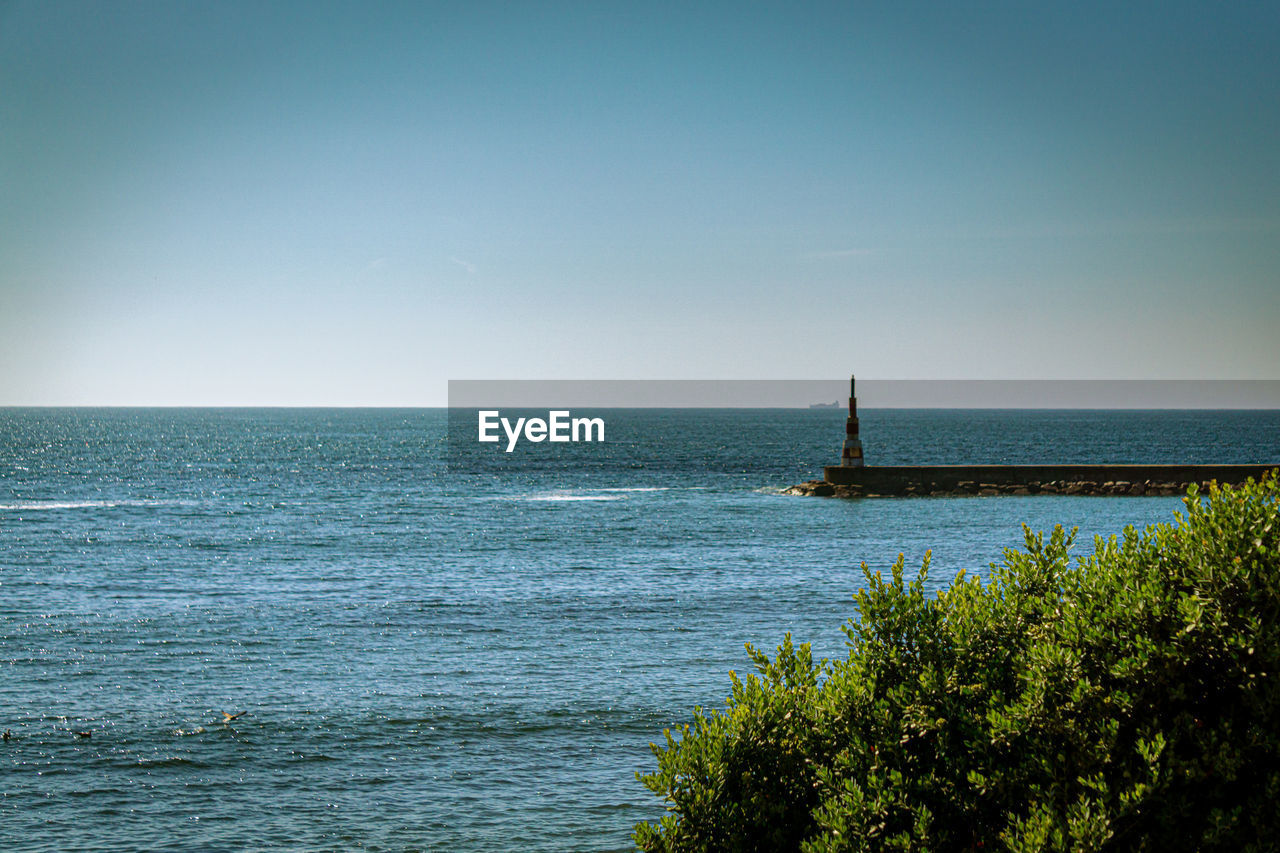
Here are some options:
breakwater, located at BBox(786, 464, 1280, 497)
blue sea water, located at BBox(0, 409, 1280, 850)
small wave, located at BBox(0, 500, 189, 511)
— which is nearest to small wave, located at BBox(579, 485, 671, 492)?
blue sea water, located at BBox(0, 409, 1280, 850)

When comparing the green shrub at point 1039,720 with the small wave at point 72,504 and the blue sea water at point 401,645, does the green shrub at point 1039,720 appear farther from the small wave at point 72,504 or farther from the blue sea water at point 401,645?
the small wave at point 72,504

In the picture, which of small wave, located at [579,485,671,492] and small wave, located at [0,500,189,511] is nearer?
small wave, located at [0,500,189,511]

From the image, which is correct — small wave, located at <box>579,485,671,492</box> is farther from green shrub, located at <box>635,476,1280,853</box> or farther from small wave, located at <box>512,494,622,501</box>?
green shrub, located at <box>635,476,1280,853</box>

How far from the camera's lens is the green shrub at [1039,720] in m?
6.25

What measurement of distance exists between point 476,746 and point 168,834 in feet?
17.1

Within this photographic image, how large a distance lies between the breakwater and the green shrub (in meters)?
56.6

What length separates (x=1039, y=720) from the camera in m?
6.74

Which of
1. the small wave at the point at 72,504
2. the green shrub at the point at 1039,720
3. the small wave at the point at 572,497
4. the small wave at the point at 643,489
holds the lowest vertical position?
the small wave at the point at 72,504

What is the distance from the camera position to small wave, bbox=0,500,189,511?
7081 cm

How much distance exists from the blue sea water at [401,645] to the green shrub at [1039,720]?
271 inches

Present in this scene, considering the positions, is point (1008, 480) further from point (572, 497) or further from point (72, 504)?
point (72, 504)

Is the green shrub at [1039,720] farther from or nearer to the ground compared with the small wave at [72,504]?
farther from the ground

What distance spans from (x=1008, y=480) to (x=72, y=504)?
63.6 meters

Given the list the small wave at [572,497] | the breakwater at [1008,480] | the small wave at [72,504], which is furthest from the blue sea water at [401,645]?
the breakwater at [1008,480]
